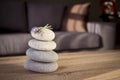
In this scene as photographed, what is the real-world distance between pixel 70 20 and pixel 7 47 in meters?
1.08

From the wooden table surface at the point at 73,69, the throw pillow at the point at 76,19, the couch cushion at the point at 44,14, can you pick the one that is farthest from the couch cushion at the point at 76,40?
the wooden table surface at the point at 73,69

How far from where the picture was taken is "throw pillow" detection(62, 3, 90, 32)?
8.83 ft

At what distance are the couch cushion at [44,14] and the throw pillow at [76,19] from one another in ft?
0.39

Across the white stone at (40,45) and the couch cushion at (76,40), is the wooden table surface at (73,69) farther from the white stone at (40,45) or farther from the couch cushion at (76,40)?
the couch cushion at (76,40)

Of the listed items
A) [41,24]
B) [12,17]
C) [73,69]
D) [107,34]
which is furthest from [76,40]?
[73,69]

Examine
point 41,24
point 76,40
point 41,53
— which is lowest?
point 76,40

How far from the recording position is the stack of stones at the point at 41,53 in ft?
2.91

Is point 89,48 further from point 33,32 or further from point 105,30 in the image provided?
point 33,32

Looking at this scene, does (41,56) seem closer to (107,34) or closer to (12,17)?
(107,34)

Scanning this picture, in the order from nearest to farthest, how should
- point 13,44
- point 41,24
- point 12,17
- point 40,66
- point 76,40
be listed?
point 40,66 < point 13,44 < point 76,40 < point 12,17 < point 41,24

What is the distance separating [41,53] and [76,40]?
1.47 metres

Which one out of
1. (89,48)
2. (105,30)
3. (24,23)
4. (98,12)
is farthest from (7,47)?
(98,12)

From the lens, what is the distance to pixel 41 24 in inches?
107

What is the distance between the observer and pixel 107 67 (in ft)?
3.26
